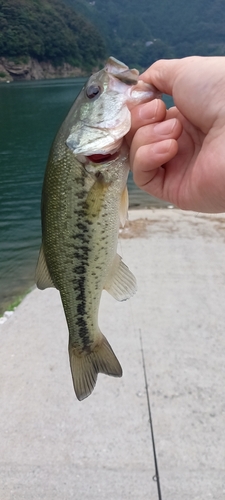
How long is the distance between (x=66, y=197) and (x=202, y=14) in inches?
6954

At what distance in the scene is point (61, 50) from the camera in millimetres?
85438

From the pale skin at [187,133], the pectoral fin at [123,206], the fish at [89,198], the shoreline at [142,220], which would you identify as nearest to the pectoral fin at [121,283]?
the fish at [89,198]

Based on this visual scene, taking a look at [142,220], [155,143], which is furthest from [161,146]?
[142,220]

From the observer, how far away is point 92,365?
2340 mm

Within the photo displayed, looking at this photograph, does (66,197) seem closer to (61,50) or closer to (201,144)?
(201,144)

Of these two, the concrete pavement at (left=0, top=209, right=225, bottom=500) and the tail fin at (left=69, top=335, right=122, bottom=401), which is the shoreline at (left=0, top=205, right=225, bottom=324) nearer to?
the concrete pavement at (left=0, top=209, right=225, bottom=500)

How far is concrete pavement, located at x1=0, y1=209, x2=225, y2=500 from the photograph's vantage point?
11.4ft

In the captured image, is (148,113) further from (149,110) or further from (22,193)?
→ (22,193)

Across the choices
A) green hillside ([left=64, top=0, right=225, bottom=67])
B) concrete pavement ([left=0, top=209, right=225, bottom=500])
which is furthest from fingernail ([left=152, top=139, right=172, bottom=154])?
green hillside ([left=64, top=0, right=225, bottom=67])

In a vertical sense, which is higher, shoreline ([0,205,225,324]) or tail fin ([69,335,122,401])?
tail fin ([69,335,122,401])

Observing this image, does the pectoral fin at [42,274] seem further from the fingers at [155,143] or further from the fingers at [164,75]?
the fingers at [164,75]

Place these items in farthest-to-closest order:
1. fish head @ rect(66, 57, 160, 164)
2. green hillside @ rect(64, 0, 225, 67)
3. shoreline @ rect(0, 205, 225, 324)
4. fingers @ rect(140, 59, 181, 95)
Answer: green hillside @ rect(64, 0, 225, 67) → shoreline @ rect(0, 205, 225, 324) → fingers @ rect(140, 59, 181, 95) → fish head @ rect(66, 57, 160, 164)

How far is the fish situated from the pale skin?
0.09 m

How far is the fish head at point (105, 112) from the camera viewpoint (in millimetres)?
1840
